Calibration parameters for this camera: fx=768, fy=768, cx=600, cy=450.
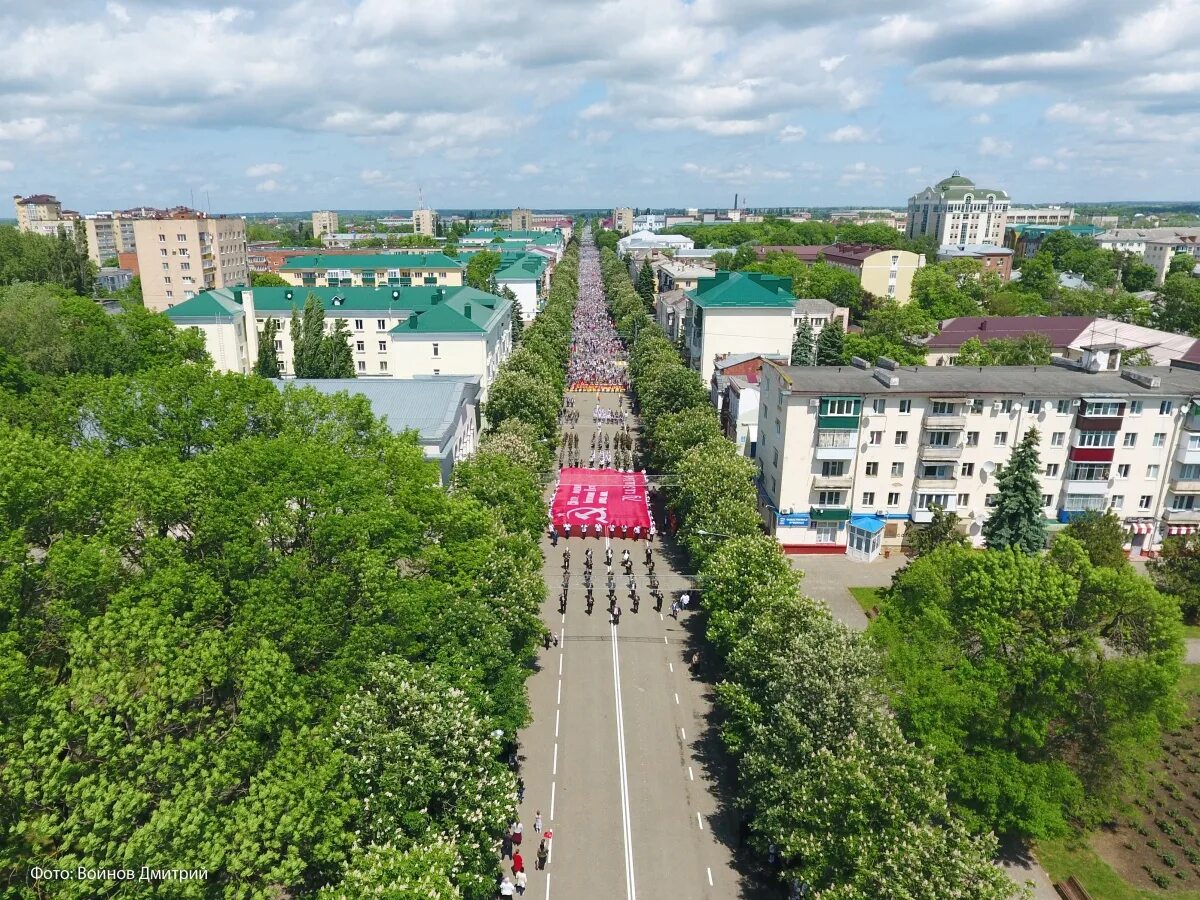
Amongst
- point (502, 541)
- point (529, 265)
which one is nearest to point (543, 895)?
point (502, 541)

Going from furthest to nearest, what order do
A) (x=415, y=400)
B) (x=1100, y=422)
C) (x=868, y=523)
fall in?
(x=415, y=400) → (x=868, y=523) → (x=1100, y=422)

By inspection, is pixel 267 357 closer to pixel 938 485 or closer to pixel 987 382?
pixel 938 485

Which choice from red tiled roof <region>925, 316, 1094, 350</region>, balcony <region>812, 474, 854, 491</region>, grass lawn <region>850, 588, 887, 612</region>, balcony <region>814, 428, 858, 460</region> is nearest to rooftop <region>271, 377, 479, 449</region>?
balcony <region>814, 428, 858, 460</region>

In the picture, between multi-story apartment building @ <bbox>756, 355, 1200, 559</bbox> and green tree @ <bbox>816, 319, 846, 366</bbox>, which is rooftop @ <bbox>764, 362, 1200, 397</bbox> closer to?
multi-story apartment building @ <bbox>756, 355, 1200, 559</bbox>

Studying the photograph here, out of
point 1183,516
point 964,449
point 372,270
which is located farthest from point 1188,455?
point 372,270

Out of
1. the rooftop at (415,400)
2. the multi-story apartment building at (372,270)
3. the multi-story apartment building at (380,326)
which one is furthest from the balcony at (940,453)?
the multi-story apartment building at (372,270)

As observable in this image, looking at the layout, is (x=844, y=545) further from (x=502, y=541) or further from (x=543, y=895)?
(x=543, y=895)
